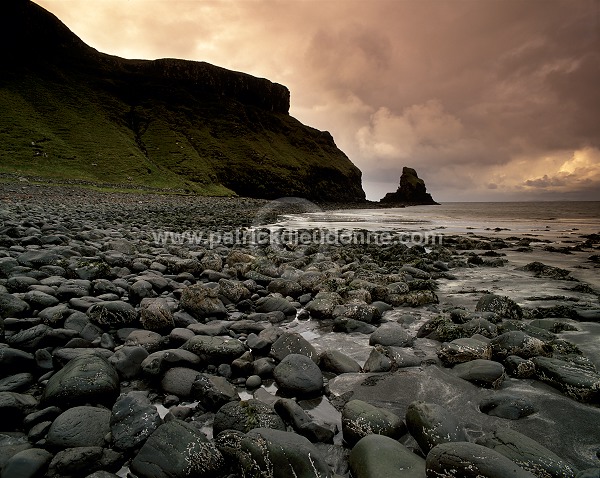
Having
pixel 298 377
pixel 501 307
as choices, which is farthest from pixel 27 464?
pixel 501 307

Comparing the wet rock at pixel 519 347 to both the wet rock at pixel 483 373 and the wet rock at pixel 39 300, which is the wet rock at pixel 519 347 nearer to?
the wet rock at pixel 483 373

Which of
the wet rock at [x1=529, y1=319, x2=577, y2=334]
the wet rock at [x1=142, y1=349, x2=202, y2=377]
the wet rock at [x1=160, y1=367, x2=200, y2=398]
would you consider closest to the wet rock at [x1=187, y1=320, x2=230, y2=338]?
the wet rock at [x1=142, y1=349, x2=202, y2=377]

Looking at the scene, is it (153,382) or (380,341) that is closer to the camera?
(153,382)

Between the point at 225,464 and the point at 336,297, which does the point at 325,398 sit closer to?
the point at 225,464

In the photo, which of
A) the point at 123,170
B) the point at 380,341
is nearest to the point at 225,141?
the point at 123,170

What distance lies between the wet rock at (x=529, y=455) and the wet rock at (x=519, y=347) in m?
1.71

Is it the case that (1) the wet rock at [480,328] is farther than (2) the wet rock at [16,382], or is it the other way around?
(1) the wet rock at [480,328]

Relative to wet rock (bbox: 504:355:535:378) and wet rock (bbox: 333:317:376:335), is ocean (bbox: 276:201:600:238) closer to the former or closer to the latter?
wet rock (bbox: 333:317:376:335)

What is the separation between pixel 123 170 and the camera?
206 feet

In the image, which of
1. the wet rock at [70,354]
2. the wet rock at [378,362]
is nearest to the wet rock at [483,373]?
the wet rock at [378,362]

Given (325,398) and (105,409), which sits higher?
(105,409)

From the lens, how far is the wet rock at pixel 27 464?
6.49 ft

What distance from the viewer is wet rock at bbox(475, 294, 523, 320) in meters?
5.59

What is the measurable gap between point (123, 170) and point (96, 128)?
2662 centimetres
